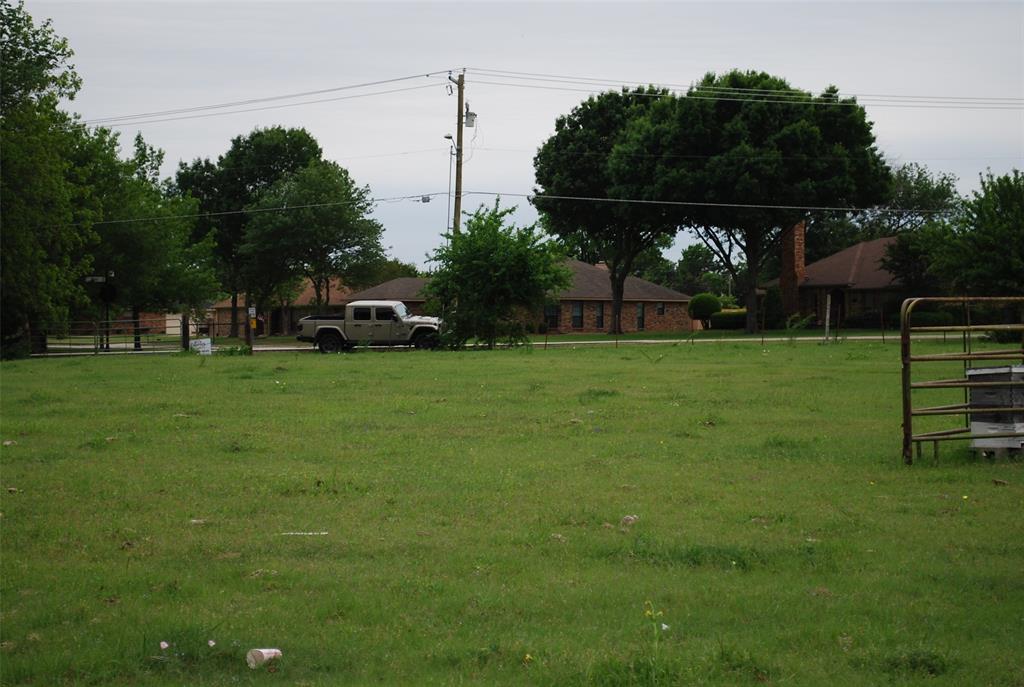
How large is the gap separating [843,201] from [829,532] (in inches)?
2059

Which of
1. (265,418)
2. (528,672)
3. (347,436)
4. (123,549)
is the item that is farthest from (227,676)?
(265,418)

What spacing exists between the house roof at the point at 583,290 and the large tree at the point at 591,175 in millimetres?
6958

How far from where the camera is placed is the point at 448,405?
1828cm

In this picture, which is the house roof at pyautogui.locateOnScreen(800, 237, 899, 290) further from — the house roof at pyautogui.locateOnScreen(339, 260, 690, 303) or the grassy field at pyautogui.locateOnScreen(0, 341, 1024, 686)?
the grassy field at pyautogui.locateOnScreen(0, 341, 1024, 686)

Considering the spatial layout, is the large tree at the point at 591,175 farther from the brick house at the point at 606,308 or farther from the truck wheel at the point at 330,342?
the truck wheel at the point at 330,342

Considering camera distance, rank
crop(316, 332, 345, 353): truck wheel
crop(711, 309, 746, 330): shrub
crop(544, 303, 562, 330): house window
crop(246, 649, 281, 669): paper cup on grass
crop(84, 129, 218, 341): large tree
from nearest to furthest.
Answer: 1. crop(246, 649, 281, 669): paper cup on grass
2. crop(316, 332, 345, 353): truck wheel
3. crop(84, 129, 218, 341): large tree
4. crop(711, 309, 746, 330): shrub
5. crop(544, 303, 562, 330): house window

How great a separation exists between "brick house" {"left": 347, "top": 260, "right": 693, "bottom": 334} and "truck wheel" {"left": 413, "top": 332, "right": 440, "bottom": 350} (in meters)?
26.3

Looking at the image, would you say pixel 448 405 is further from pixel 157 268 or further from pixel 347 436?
pixel 157 268

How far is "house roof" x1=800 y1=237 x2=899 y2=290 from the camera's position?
215ft

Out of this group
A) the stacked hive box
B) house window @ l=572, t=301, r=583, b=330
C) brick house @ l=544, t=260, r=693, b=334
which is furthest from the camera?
house window @ l=572, t=301, r=583, b=330

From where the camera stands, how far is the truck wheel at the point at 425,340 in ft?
149

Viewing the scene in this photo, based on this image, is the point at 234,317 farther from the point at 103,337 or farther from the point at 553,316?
the point at 103,337

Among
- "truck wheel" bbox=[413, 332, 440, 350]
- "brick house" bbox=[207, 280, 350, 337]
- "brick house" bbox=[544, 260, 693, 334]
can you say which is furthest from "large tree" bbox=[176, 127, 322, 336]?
"truck wheel" bbox=[413, 332, 440, 350]

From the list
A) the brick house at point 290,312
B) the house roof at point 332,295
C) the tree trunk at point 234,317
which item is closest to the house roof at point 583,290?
the house roof at point 332,295
